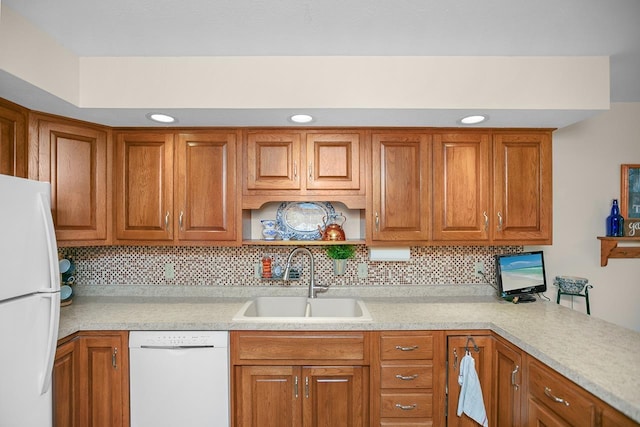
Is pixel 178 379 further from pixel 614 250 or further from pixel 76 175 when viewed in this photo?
pixel 614 250

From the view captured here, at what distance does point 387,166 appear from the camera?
7.20ft

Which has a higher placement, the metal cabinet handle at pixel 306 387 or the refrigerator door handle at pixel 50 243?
the refrigerator door handle at pixel 50 243

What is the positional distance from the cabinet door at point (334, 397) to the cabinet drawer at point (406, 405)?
0.11 m

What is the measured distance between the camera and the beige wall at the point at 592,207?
2557mm

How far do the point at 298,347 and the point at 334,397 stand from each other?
35cm

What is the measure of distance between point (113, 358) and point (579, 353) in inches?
91.7

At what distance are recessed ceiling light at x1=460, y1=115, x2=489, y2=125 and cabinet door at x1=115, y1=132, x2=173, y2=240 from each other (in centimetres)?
186

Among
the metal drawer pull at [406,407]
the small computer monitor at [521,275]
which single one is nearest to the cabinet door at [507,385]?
the metal drawer pull at [406,407]

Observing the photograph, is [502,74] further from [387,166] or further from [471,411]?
[471,411]

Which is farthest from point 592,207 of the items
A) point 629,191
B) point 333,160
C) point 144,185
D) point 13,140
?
point 13,140

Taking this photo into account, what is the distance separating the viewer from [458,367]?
1900 mm

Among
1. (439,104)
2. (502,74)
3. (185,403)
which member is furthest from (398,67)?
(185,403)

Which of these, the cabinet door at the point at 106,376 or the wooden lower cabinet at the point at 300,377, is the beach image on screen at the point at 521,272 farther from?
the cabinet door at the point at 106,376

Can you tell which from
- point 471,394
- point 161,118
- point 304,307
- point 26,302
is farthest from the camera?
point 304,307
